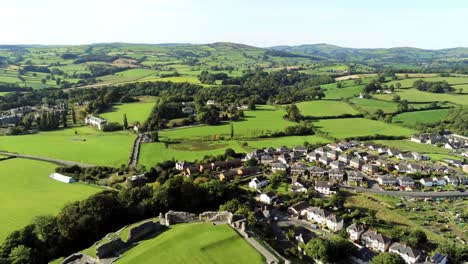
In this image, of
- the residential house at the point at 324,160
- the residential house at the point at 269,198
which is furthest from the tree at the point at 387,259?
the residential house at the point at 324,160

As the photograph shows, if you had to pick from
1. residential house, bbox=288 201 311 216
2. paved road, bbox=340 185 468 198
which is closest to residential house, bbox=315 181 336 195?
paved road, bbox=340 185 468 198

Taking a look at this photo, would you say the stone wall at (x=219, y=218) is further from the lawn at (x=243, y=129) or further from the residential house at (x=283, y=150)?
the lawn at (x=243, y=129)

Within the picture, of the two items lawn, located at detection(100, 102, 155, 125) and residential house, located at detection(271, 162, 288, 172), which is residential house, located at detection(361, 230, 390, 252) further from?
lawn, located at detection(100, 102, 155, 125)

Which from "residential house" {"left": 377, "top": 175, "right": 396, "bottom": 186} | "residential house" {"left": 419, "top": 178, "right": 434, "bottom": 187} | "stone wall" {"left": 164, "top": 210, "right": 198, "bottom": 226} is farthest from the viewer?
"residential house" {"left": 377, "top": 175, "right": 396, "bottom": 186}

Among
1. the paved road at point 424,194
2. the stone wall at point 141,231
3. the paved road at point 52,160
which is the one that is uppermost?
the stone wall at point 141,231

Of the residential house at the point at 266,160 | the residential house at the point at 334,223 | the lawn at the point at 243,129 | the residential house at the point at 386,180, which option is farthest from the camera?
the lawn at the point at 243,129

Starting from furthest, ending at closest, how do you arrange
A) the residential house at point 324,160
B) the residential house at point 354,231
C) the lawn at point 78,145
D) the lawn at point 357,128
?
1. the lawn at point 357,128
2. the lawn at point 78,145
3. the residential house at point 324,160
4. the residential house at point 354,231
